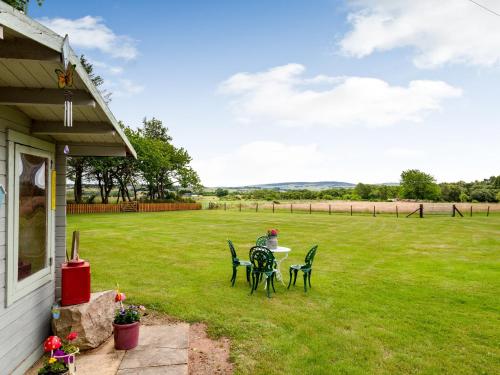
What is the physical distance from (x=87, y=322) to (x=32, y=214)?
1.53 metres

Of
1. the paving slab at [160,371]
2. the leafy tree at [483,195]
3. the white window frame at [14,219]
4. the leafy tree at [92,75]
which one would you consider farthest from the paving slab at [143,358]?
the leafy tree at [483,195]

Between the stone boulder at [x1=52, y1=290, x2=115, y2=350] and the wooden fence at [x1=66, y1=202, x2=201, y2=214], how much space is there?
27.2 m

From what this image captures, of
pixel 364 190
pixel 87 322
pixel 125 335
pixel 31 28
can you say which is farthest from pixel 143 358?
pixel 364 190

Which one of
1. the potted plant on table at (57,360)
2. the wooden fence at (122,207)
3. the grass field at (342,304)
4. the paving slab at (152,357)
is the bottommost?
the grass field at (342,304)

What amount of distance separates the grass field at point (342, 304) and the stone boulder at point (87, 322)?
1.36 m

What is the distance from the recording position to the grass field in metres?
4.30

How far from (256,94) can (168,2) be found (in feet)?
56.5

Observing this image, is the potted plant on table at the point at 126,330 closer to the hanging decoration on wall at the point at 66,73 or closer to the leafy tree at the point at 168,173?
the hanging decoration on wall at the point at 66,73

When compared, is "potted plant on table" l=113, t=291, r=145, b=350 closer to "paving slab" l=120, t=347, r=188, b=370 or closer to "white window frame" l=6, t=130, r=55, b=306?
"paving slab" l=120, t=347, r=188, b=370

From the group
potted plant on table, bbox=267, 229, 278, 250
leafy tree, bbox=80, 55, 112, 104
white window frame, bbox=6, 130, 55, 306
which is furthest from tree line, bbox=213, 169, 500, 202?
white window frame, bbox=6, 130, 55, 306

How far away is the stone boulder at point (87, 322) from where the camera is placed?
4262 millimetres

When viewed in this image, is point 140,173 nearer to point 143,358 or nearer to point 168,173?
point 168,173

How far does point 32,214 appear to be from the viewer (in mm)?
4266

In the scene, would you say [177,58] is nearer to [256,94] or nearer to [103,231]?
[103,231]
